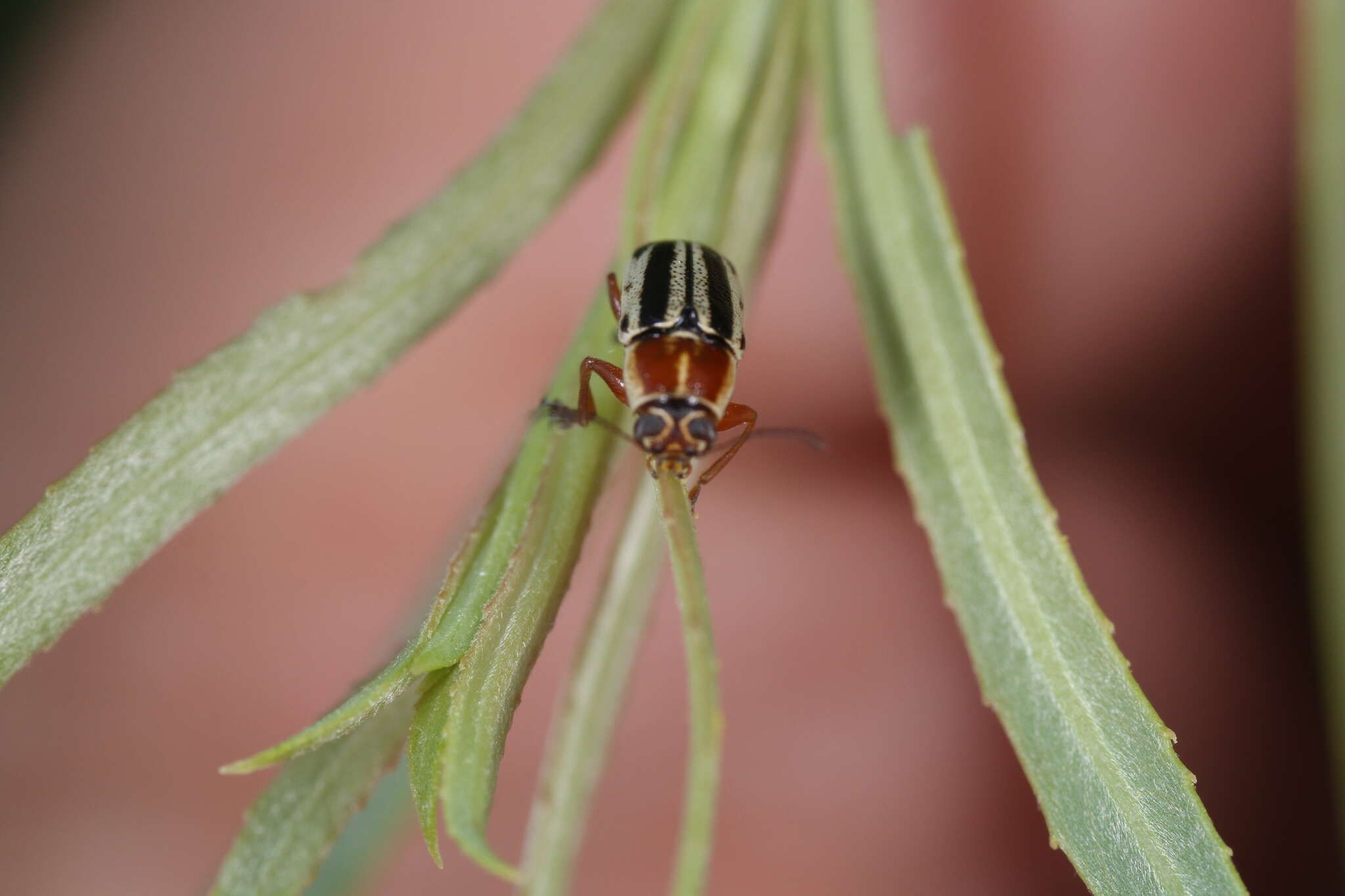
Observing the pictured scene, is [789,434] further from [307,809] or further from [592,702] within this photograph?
[307,809]

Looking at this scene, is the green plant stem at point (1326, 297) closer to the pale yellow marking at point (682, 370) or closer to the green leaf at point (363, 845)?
the pale yellow marking at point (682, 370)

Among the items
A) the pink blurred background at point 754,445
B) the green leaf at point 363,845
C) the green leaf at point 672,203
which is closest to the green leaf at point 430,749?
the green leaf at point 672,203

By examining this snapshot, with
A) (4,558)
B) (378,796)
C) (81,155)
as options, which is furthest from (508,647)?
(81,155)

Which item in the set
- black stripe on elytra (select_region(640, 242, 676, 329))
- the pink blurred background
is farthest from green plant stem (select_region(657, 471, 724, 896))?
the pink blurred background

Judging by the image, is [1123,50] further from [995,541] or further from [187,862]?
[187,862]

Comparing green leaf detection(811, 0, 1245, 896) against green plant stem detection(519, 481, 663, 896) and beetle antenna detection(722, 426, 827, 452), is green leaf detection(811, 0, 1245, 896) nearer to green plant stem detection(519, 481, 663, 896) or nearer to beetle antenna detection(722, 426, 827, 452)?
beetle antenna detection(722, 426, 827, 452)

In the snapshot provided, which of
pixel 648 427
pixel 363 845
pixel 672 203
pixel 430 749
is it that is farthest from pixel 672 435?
pixel 363 845

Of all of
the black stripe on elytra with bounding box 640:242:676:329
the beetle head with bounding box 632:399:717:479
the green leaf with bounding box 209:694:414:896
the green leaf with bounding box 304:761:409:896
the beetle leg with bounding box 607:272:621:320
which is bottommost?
the green leaf with bounding box 209:694:414:896
